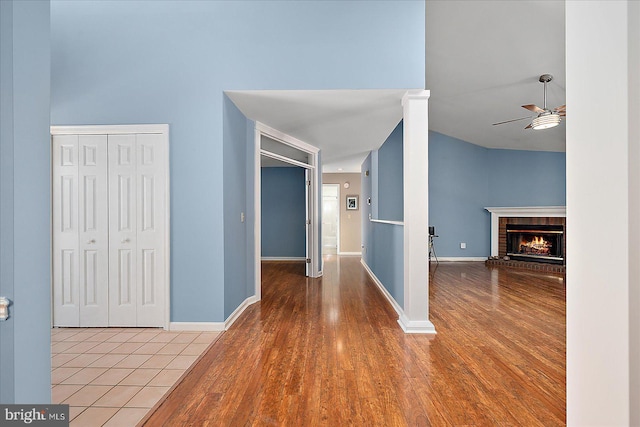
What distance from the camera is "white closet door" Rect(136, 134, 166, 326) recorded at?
325 cm

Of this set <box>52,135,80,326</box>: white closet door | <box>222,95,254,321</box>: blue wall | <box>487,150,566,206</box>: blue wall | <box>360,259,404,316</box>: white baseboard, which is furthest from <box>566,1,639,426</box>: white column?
<box>487,150,566,206</box>: blue wall

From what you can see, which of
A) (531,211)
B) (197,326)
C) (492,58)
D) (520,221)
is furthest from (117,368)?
(520,221)

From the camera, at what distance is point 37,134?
116 centimetres

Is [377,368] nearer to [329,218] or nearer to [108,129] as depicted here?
[108,129]

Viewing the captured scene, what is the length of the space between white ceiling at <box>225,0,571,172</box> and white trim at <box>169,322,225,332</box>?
2.31 m

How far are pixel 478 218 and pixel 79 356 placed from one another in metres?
7.62

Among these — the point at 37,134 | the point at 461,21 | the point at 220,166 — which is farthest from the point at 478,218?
the point at 37,134

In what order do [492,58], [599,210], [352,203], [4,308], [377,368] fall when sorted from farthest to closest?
[352,203], [492,58], [377,368], [4,308], [599,210]

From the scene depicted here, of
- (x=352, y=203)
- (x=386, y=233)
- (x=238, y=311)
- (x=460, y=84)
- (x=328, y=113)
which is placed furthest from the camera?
(x=352, y=203)

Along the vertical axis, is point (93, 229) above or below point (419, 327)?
above

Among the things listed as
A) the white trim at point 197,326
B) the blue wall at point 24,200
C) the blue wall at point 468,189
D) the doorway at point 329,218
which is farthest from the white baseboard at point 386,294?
the doorway at point 329,218

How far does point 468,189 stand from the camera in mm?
7703

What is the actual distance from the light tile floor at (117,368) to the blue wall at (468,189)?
240 inches

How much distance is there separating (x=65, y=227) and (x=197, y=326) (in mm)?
1668
